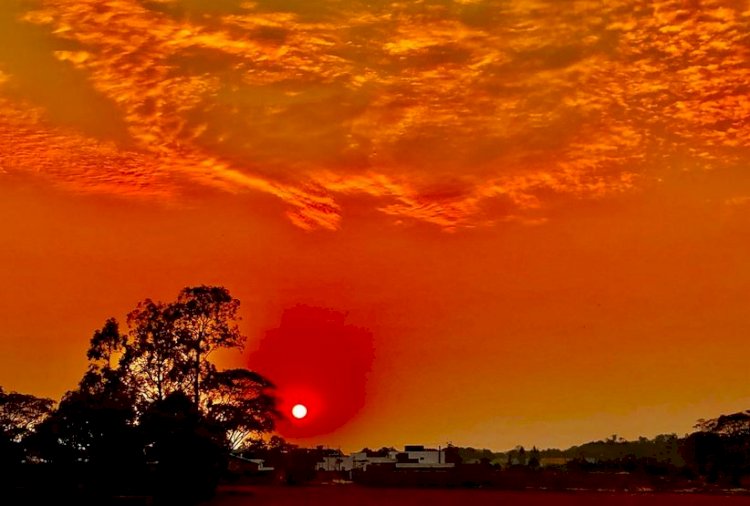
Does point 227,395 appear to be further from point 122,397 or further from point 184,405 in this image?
point 122,397

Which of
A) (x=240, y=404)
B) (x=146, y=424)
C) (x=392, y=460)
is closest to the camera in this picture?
(x=146, y=424)

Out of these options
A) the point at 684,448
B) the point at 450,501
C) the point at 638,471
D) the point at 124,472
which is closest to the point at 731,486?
the point at 684,448

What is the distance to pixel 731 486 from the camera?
102312mm

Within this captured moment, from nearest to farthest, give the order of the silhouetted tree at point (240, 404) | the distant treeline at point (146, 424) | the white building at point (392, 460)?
1. the distant treeline at point (146, 424)
2. the silhouetted tree at point (240, 404)
3. the white building at point (392, 460)

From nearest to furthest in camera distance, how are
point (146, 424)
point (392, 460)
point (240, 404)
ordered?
point (146, 424)
point (240, 404)
point (392, 460)

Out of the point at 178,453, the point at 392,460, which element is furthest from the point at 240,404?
the point at 392,460

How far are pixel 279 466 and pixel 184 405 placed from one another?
5595 centimetres

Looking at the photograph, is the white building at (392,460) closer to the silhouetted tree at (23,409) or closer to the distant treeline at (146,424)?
the distant treeline at (146,424)

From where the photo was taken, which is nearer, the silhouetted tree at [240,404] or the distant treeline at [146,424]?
the distant treeline at [146,424]

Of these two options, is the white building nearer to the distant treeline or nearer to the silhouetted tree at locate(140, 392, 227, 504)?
the distant treeline

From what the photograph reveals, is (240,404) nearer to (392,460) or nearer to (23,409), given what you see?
(23,409)

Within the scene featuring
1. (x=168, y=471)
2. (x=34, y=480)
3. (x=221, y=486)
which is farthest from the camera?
(x=221, y=486)

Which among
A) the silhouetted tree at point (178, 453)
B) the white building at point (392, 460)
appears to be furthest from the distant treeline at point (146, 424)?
the white building at point (392, 460)

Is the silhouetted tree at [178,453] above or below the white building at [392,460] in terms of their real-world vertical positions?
below
